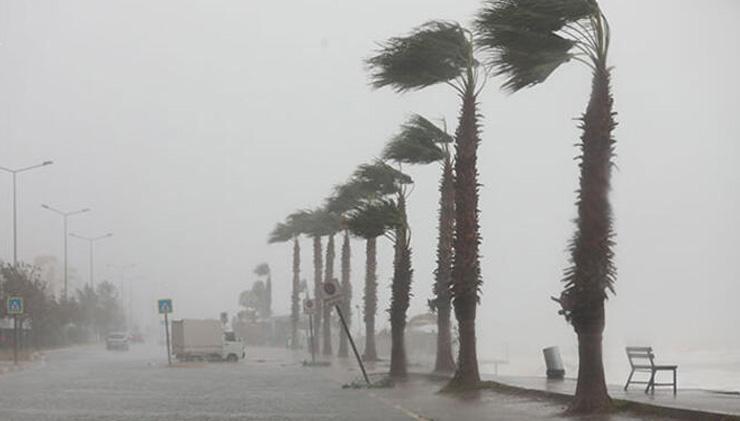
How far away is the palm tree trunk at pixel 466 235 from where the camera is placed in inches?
1064

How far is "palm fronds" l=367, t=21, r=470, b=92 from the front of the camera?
26297 mm

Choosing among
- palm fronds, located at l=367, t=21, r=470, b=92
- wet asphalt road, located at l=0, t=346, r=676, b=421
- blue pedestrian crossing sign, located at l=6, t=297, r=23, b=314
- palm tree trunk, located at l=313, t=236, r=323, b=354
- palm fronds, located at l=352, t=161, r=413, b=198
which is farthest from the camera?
palm tree trunk, located at l=313, t=236, r=323, b=354

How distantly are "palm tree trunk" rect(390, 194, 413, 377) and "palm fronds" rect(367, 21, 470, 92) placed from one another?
9885 mm

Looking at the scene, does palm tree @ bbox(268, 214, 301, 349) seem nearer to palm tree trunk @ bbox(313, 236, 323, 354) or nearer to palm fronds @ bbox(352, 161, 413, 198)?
palm tree trunk @ bbox(313, 236, 323, 354)

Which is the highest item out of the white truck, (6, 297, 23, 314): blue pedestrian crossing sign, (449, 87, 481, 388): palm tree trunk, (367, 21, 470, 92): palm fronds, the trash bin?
(367, 21, 470, 92): palm fronds

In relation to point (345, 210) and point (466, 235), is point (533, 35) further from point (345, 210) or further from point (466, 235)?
point (345, 210)

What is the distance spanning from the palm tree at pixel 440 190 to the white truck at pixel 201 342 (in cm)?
2745

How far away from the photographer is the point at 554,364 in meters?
28.3

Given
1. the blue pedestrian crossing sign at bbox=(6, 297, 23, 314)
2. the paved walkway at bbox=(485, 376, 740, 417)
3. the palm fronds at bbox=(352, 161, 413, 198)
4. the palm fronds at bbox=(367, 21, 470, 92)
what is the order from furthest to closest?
the blue pedestrian crossing sign at bbox=(6, 297, 23, 314)
the palm fronds at bbox=(352, 161, 413, 198)
the palm fronds at bbox=(367, 21, 470, 92)
the paved walkway at bbox=(485, 376, 740, 417)

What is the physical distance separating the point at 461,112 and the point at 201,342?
37.6 meters

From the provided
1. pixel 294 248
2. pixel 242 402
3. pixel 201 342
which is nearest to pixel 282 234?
pixel 294 248

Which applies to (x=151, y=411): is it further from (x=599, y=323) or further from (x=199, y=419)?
(x=599, y=323)

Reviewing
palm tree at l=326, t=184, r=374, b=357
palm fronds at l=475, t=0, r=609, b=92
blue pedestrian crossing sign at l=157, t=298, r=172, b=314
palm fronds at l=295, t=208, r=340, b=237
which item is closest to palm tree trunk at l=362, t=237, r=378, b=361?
palm tree at l=326, t=184, r=374, b=357

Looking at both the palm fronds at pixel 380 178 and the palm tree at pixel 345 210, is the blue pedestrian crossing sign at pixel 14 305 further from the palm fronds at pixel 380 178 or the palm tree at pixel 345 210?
the palm fronds at pixel 380 178
